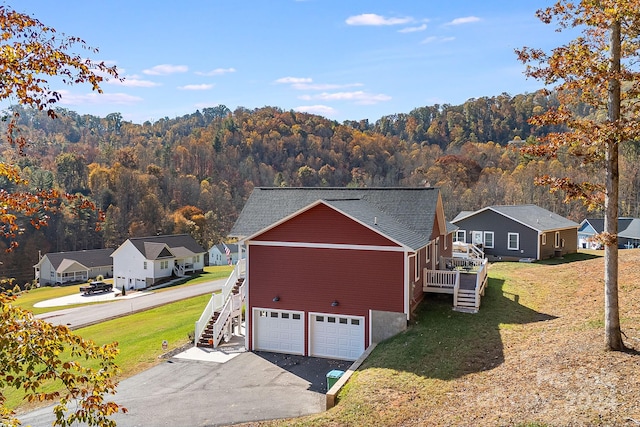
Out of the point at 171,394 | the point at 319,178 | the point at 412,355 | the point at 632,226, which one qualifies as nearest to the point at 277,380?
the point at 171,394

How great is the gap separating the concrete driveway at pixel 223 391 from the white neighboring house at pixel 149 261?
35.9 metres

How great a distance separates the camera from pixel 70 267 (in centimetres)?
6228

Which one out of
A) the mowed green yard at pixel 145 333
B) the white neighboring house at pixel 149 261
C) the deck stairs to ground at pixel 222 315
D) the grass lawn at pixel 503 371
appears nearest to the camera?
the grass lawn at pixel 503 371

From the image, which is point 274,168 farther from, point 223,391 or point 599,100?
point 599,100

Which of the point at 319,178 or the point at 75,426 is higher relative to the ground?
the point at 319,178

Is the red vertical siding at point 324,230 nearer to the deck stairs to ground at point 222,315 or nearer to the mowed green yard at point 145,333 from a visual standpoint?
the deck stairs to ground at point 222,315

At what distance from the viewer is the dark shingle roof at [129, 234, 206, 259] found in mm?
52303

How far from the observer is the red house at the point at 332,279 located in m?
17.4

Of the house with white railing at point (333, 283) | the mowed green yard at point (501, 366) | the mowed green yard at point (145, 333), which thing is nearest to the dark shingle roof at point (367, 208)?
the house with white railing at point (333, 283)

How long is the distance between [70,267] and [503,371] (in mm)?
62660

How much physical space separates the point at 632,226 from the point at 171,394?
49560mm

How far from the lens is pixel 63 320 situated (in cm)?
3164

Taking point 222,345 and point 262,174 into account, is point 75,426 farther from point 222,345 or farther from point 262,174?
point 262,174

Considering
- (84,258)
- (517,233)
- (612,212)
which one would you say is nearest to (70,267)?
(84,258)
